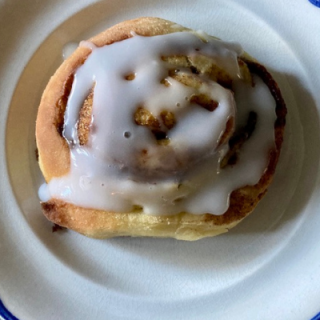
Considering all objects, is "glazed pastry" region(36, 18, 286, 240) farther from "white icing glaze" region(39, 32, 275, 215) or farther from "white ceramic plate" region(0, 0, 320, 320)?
"white ceramic plate" region(0, 0, 320, 320)

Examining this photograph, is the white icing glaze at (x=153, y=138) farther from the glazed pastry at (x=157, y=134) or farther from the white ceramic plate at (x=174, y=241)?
the white ceramic plate at (x=174, y=241)

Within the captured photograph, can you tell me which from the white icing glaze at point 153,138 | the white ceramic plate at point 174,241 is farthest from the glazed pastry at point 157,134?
the white ceramic plate at point 174,241

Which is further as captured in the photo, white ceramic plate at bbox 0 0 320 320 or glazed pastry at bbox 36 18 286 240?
white ceramic plate at bbox 0 0 320 320

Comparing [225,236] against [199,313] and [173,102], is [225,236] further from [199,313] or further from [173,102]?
[173,102]

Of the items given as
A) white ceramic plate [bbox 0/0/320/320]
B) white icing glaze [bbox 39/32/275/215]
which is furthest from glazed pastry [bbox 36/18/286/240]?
white ceramic plate [bbox 0/0/320/320]

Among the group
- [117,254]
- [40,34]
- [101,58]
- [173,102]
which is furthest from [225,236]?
[40,34]

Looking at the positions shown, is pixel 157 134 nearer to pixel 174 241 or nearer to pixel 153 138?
pixel 153 138

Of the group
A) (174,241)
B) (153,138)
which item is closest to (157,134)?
→ (153,138)
